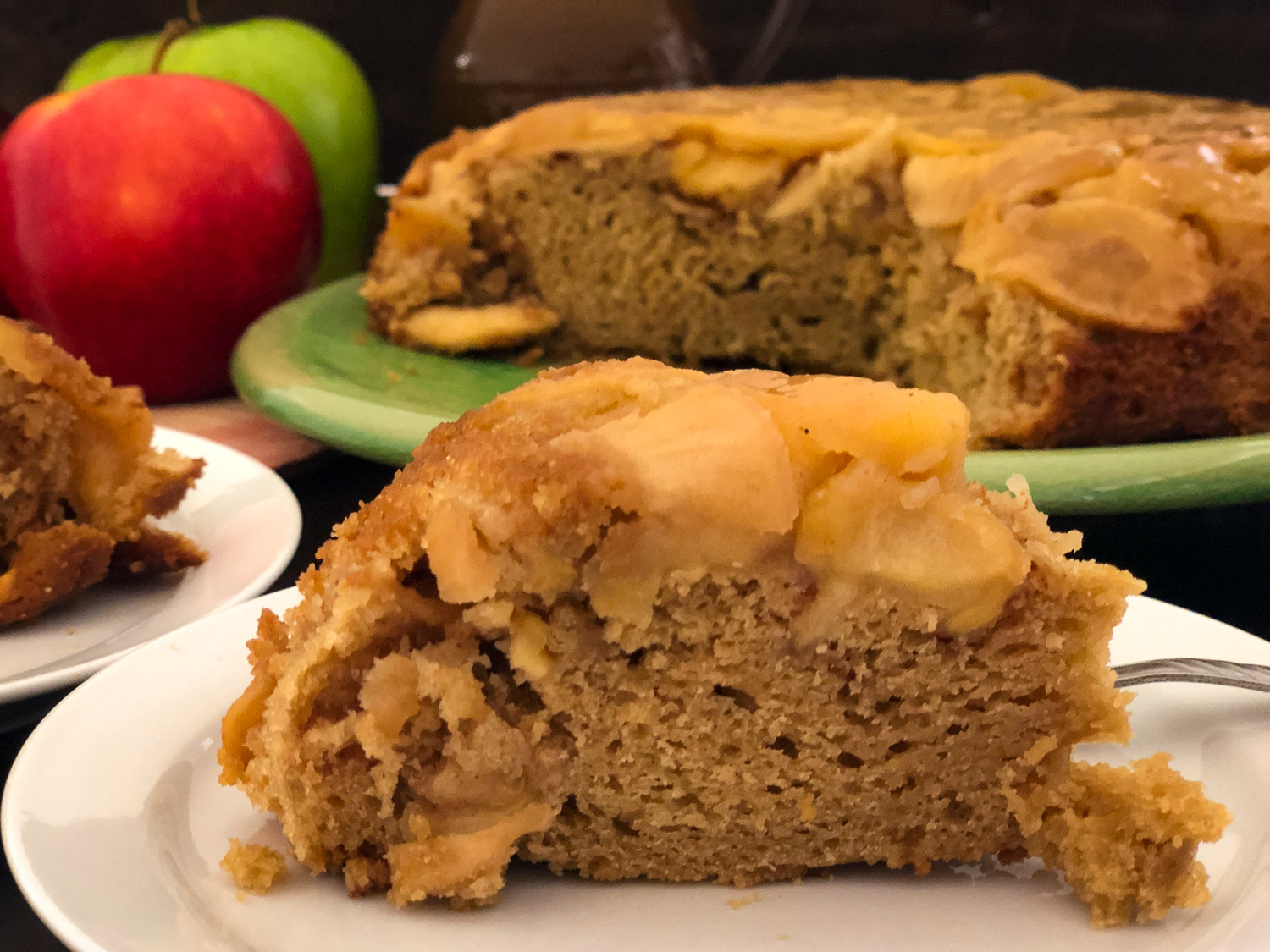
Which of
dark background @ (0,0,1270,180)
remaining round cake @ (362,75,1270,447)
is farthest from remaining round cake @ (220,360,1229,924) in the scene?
dark background @ (0,0,1270,180)

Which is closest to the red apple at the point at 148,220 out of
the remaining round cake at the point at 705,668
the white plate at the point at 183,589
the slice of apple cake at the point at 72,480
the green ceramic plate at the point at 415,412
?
the green ceramic plate at the point at 415,412

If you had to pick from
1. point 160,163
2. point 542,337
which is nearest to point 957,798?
point 542,337

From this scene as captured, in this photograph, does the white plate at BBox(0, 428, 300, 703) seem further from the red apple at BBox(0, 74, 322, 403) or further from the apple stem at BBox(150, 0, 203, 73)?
the apple stem at BBox(150, 0, 203, 73)

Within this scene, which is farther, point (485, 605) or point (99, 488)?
point (99, 488)

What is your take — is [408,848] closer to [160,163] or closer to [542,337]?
[542,337]

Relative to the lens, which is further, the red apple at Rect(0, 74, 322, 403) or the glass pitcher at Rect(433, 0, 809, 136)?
the glass pitcher at Rect(433, 0, 809, 136)

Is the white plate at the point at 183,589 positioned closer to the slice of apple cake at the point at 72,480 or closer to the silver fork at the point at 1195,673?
the slice of apple cake at the point at 72,480

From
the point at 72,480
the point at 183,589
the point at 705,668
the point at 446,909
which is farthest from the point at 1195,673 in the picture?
the point at 72,480
